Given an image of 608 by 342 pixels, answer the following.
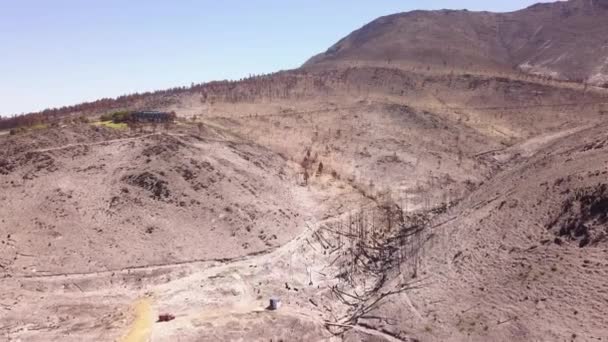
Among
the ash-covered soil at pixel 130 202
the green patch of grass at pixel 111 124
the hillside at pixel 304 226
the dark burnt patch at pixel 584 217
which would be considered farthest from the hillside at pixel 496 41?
the dark burnt patch at pixel 584 217

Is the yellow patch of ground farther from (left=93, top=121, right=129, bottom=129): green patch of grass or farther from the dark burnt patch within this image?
(left=93, top=121, right=129, bottom=129): green patch of grass

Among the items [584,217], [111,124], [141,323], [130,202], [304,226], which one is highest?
[111,124]

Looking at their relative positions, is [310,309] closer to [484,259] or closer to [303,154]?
[484,259]

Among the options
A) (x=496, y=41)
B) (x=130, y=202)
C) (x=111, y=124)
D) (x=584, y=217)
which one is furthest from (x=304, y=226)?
(x=496, y=41)

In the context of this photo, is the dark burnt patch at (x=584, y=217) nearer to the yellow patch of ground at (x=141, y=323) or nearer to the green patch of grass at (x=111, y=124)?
the yellow patch of ground at (x=141, y=323)

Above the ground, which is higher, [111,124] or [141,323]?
[111,124]

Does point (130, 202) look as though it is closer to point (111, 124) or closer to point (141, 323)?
point (141, 323)

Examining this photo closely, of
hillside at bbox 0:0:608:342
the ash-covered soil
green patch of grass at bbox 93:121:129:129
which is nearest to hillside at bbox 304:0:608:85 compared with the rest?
hillside at bbox 0:0:608:342

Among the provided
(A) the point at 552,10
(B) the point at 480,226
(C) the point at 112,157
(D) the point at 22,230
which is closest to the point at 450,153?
(B) the point at 480,226
